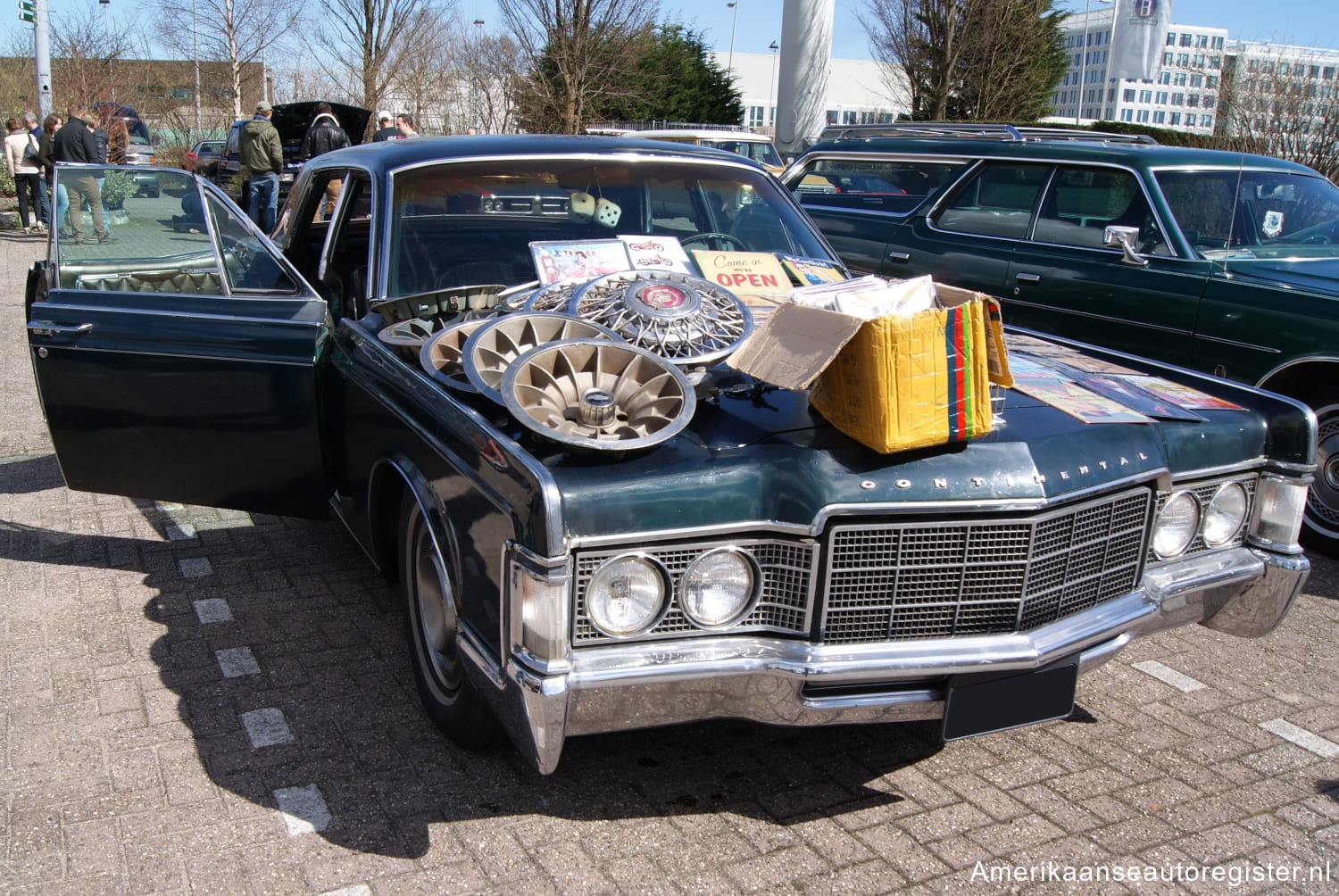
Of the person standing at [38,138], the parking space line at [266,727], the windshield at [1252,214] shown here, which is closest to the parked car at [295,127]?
the person standing at [38,138]

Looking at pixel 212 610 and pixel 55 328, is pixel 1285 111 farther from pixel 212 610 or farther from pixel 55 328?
pixel 55 328

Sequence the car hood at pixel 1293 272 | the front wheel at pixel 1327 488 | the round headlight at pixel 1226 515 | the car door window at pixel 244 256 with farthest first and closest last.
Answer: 1. the car hood at pixel 1293 272
2. the front wheel at pixel 1327 488
3. the car door window at pixel 244 256
4. the round headlight at pixel 1226 515

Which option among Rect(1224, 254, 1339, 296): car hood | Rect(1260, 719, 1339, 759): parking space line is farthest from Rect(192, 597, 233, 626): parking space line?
Rect(1224, 254, 1339, 296): car hood

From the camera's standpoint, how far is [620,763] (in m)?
3.16

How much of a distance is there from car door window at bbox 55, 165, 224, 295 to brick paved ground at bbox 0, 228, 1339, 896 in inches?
49.4

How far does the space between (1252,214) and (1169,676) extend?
10.9 ft

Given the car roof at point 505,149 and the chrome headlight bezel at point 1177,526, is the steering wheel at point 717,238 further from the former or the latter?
the chrome headlight bezel at point 1177,526

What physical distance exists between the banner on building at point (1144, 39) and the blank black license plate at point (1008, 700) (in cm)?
2507

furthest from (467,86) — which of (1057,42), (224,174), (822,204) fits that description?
(822,204)

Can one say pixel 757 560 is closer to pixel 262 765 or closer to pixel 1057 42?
pixel 262 765

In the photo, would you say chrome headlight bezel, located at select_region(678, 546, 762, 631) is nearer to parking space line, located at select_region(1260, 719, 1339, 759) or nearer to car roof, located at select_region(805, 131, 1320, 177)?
parking space line, located at select_region(1260, 719, 1339, 759)

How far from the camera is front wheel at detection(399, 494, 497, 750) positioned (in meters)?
3.00

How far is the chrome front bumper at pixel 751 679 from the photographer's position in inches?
94.1

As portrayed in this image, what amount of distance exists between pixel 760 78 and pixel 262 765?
68.2 metres
